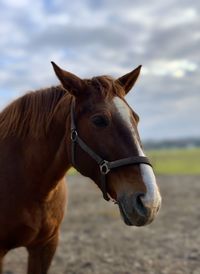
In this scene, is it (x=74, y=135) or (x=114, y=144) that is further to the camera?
(x=74, y=135)

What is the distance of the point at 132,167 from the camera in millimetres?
3668

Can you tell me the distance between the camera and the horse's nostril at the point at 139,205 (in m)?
3.52

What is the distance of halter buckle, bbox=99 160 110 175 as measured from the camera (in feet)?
12.5

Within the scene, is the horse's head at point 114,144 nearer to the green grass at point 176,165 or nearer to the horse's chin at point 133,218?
the horse's chin at point 133,218

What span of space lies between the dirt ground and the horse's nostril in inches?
156

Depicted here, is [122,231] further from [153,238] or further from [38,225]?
[38,225]

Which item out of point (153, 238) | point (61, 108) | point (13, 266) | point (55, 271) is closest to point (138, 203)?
point (61, 108)

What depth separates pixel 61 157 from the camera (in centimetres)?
445

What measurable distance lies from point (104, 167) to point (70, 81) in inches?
33.1

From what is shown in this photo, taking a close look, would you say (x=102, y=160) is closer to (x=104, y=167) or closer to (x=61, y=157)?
(x=104, y=167)

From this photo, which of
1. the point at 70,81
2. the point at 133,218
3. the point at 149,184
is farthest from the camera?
the point at 70,81

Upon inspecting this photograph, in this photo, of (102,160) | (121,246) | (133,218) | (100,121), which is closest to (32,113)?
(100,121)

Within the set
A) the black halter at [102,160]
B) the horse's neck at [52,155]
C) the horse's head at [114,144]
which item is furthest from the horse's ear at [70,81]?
the horse's neck at [52,155]

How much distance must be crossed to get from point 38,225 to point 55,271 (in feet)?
10.3
